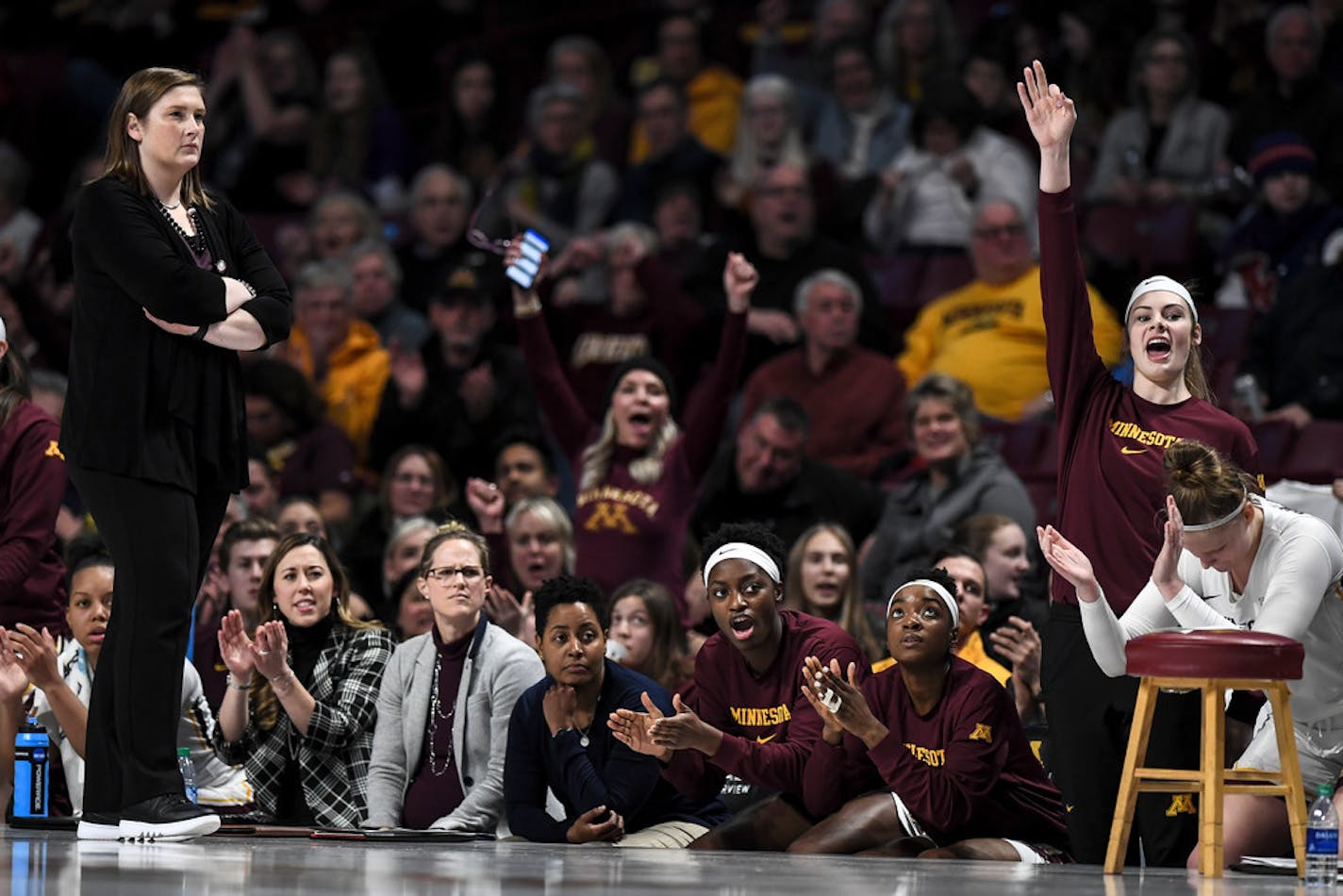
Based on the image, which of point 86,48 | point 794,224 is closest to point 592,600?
point 794,224

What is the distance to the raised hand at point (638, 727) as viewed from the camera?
599cm

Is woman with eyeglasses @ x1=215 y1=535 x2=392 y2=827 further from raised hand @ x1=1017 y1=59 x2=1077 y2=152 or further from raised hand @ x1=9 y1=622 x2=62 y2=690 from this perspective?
raised hand @ x1=1017 y1=59 x2=1077 y2=152

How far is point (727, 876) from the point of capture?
4676mm

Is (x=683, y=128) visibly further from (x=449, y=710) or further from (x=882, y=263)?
(x=449, y=710)

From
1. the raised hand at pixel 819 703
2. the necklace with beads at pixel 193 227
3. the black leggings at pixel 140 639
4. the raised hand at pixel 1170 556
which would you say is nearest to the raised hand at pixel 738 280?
the raised hand at pixel 819 703

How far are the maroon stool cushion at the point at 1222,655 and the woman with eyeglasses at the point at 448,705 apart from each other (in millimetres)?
2526

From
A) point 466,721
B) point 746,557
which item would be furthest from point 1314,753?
point 466,721

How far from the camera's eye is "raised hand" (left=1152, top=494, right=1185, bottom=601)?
5.05m

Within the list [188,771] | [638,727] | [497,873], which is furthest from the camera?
[188,771]

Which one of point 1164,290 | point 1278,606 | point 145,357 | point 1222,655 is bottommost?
point 1222,655

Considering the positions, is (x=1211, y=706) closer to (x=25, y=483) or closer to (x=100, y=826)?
(x=100, y=826)

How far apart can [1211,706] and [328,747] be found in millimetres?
3314

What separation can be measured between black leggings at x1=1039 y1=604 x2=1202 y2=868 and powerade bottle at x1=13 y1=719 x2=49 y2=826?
3.17 m

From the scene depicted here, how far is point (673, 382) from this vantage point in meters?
9.64
